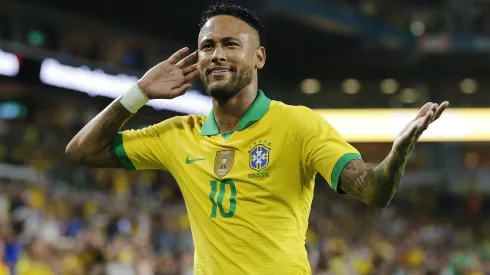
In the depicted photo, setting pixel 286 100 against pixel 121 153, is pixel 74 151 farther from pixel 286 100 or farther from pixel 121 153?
pixel 286 100

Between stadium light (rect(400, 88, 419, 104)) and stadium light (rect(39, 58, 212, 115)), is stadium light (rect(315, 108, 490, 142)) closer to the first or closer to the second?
stadium light (rect(400, 88, 419, 104))

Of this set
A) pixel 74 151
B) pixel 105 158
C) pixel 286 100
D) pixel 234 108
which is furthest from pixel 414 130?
pixel 286 100

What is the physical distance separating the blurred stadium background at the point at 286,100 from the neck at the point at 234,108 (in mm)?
5218

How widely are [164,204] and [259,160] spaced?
44.5ft

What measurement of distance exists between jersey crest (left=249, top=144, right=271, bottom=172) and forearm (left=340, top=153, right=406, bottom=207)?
39 centimetres

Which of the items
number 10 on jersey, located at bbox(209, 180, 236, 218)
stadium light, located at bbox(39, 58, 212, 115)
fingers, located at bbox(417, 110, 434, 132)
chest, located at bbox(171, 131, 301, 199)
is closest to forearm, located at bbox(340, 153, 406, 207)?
fingers, located at bbox(417, 110, 434, 132)

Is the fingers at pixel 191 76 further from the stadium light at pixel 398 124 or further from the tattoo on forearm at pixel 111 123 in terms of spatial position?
the stadium light at pixel 398 124

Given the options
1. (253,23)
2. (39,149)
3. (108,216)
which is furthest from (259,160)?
(39,149)

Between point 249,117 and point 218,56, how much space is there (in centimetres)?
31

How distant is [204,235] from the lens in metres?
3.84

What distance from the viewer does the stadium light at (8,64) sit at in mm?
14704

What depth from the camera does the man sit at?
3614 mm

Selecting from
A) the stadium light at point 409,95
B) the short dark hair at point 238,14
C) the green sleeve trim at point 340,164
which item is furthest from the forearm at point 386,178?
the stadium light at point 409,95

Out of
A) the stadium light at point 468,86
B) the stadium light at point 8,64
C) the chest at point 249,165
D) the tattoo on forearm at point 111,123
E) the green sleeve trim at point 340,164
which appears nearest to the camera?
the green sleeve trim at point 340,164
